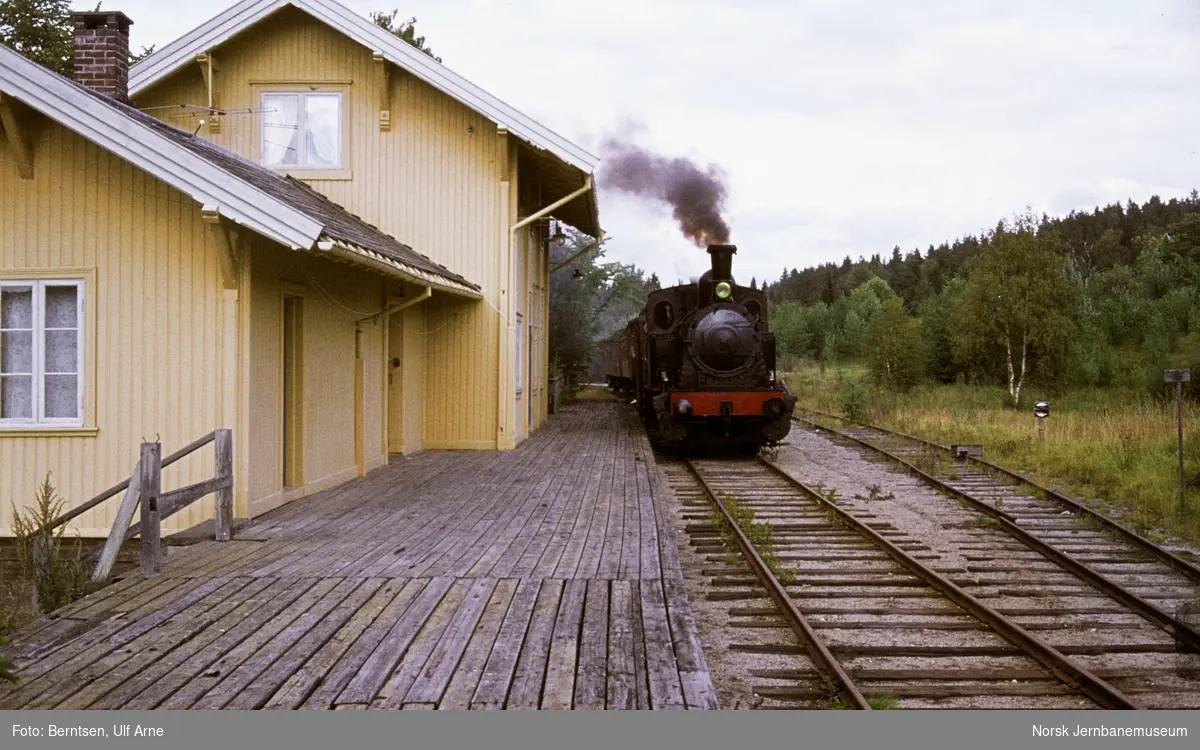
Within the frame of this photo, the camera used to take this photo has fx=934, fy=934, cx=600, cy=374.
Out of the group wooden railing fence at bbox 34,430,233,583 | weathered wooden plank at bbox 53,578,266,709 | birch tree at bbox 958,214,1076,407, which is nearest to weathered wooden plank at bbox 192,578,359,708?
weathered wooden plank at bbox 53,578,266,709

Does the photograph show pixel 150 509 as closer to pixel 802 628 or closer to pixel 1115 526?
pixel 802 628

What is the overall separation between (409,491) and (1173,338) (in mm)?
25544

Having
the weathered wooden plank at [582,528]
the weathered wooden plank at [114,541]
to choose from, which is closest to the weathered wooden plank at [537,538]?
the weathered wooden plank at [582,528]

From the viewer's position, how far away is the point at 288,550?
265 inches

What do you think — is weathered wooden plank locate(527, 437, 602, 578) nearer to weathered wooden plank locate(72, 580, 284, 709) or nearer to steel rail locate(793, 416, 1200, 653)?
weathered wooden plank locate(72, 580, 284, 709)

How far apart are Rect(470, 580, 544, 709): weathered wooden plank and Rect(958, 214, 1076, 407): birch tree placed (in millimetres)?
24697

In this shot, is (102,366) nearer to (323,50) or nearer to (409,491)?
(409,491)

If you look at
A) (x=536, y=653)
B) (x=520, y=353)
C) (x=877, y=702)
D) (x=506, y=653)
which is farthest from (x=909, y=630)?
(x=520, y=353)

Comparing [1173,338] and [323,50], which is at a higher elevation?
[323,50]

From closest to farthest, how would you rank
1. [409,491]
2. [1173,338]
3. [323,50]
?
[409,491] → [323,50] → [1173,338]

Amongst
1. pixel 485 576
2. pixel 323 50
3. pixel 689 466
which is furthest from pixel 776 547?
pixel 323 50

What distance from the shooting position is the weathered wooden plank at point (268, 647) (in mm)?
3838

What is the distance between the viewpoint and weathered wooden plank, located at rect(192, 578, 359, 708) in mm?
3838

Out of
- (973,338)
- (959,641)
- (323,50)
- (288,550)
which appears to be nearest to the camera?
(959,641)
